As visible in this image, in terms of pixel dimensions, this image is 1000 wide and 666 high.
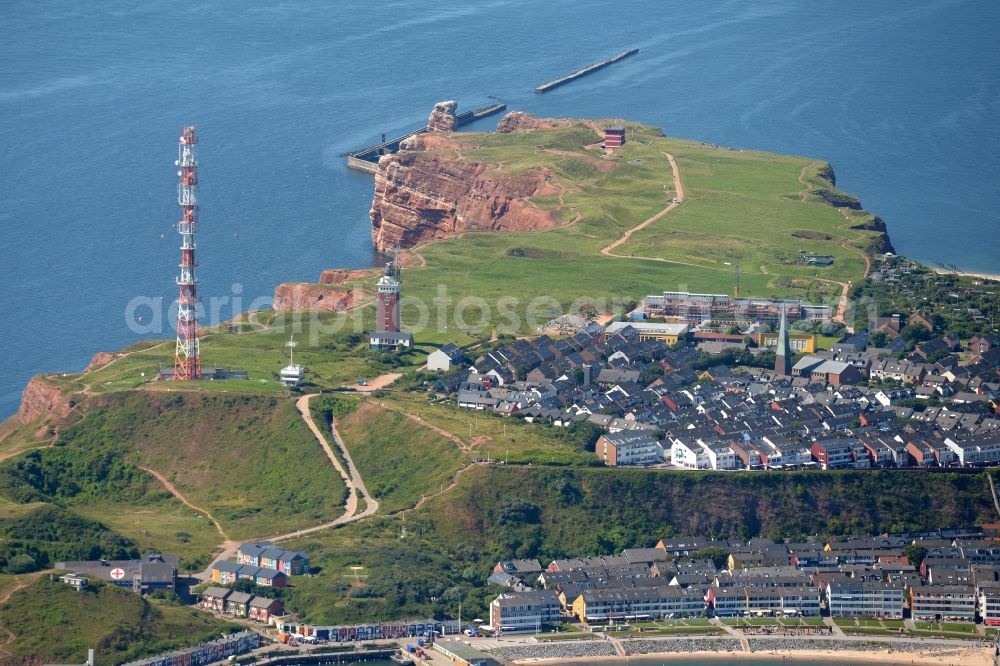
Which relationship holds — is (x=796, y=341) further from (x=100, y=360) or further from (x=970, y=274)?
(x=100, y=360)

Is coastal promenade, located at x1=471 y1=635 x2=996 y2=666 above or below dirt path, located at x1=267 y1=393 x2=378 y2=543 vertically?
below

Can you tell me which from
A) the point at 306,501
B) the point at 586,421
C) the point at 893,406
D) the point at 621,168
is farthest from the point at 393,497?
the point at 621,168

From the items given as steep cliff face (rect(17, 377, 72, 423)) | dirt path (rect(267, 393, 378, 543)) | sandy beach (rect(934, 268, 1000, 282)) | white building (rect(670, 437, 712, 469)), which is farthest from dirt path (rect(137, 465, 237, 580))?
sandy beach (rect(934, 268, 1000, 282))

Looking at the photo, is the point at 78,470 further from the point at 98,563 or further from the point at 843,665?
the point at 843,665

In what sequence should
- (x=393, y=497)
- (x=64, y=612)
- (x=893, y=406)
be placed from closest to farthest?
1. (x=64, y=612)
2. (x=393, y=497)
3. (x=893, y=406)

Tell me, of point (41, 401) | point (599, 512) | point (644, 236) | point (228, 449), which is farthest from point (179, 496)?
point (644, 236)

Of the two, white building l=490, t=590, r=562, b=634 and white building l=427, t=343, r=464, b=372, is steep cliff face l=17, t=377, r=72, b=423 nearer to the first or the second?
white building l=427, t=343, r=464, b=372

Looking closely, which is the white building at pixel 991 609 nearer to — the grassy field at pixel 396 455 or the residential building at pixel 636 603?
the residential building at pixel 636 603
